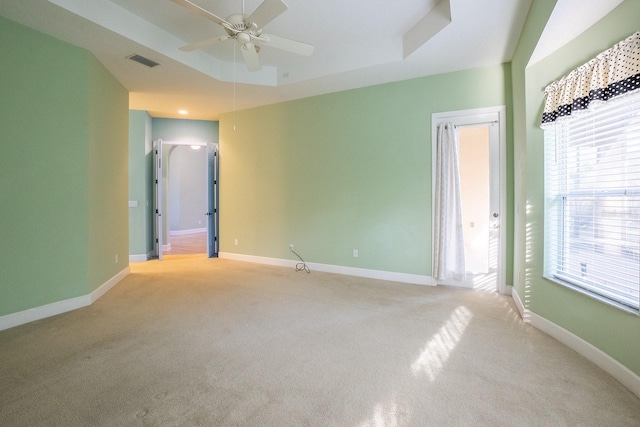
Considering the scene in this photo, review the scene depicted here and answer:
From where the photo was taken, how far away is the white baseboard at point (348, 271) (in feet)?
13.9

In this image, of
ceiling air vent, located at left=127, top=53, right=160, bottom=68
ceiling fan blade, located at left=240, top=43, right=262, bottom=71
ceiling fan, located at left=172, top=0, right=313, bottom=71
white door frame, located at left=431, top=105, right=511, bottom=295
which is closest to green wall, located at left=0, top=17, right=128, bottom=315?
ceiling air vent, located at left=127, top=53, right=160, bottom=68

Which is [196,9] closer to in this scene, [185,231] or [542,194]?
[542,194]

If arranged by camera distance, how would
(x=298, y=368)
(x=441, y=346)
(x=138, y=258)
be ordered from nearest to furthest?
(x=298, y=368)
(x=441, y=346)
(x=138, y=258)

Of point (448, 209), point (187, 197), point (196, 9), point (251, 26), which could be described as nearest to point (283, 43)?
point (251, 26)

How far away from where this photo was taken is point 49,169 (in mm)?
3055

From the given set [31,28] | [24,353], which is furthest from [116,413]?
[31,28]

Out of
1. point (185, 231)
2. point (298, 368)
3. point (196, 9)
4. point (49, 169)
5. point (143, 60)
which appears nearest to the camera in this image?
point (298, 368)

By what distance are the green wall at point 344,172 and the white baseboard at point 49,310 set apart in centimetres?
267

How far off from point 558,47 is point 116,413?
4216mm

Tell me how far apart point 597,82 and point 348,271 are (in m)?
3.60

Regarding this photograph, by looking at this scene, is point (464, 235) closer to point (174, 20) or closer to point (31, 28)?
point (174, 20)

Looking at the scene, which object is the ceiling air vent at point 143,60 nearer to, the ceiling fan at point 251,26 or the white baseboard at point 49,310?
the ceiling fan at point 251,26

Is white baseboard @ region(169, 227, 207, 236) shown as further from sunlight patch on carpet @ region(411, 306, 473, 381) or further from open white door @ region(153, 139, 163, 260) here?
sunlight patch on carpet @ region(411, 306, 473, 381)

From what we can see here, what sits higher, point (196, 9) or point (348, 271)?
point (196, 9)
